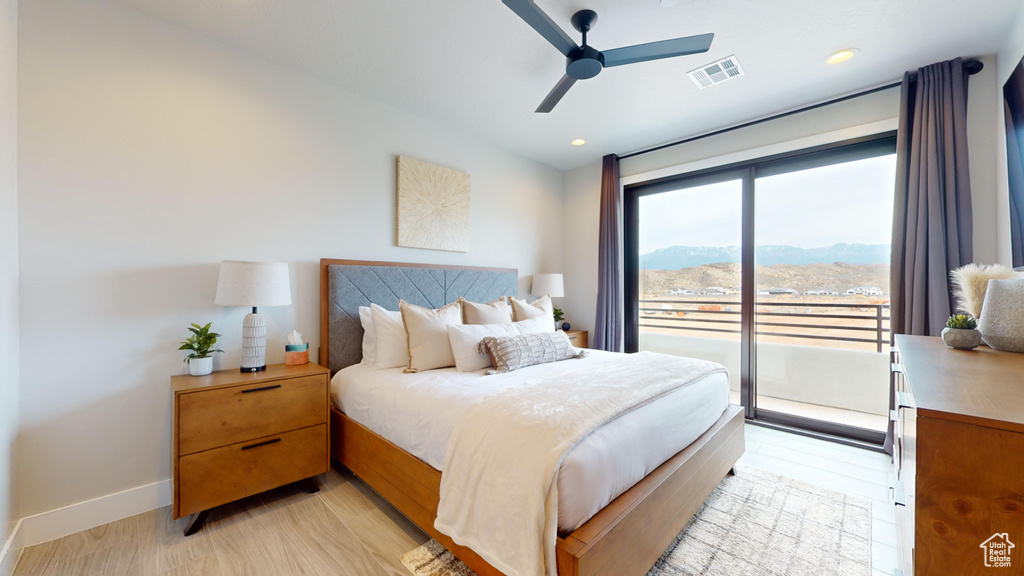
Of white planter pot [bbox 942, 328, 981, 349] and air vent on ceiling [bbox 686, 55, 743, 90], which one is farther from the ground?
air vent on ceiling [bbox 686, 55, 743, 90]

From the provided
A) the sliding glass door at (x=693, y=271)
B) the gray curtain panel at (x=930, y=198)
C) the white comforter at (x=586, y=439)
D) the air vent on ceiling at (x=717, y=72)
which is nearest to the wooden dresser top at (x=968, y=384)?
the white comforter at (x=586, y=439)

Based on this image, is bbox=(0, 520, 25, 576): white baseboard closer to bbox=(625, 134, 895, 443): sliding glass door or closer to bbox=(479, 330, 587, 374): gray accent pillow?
bbox=(479, 330, 587, 374): gray accent pillow

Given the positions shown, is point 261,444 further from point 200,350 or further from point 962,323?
point 962,323

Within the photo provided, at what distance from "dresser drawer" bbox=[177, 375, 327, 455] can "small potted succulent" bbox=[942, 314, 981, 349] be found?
3.00m

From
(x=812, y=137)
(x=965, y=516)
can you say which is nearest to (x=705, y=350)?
(x=812, y=137)

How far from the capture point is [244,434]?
1959 millimetres

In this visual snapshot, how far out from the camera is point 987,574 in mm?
644

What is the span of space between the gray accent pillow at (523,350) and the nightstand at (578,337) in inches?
56.0

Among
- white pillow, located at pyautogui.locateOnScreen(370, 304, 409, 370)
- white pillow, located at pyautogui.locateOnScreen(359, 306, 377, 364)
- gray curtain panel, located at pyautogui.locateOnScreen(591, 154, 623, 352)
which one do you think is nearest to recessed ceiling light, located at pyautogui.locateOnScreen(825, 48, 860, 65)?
gray curtain panel, located at pyautogui.locateOnScreen(591, 154, 623, 352)

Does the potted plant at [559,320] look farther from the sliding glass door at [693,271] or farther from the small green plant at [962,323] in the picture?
the small green plant at [962,323]

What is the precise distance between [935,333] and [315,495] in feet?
13.0

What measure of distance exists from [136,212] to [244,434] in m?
1.33

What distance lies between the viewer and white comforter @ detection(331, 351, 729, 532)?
127 cm

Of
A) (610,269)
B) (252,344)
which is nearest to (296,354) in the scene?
(252,344)
